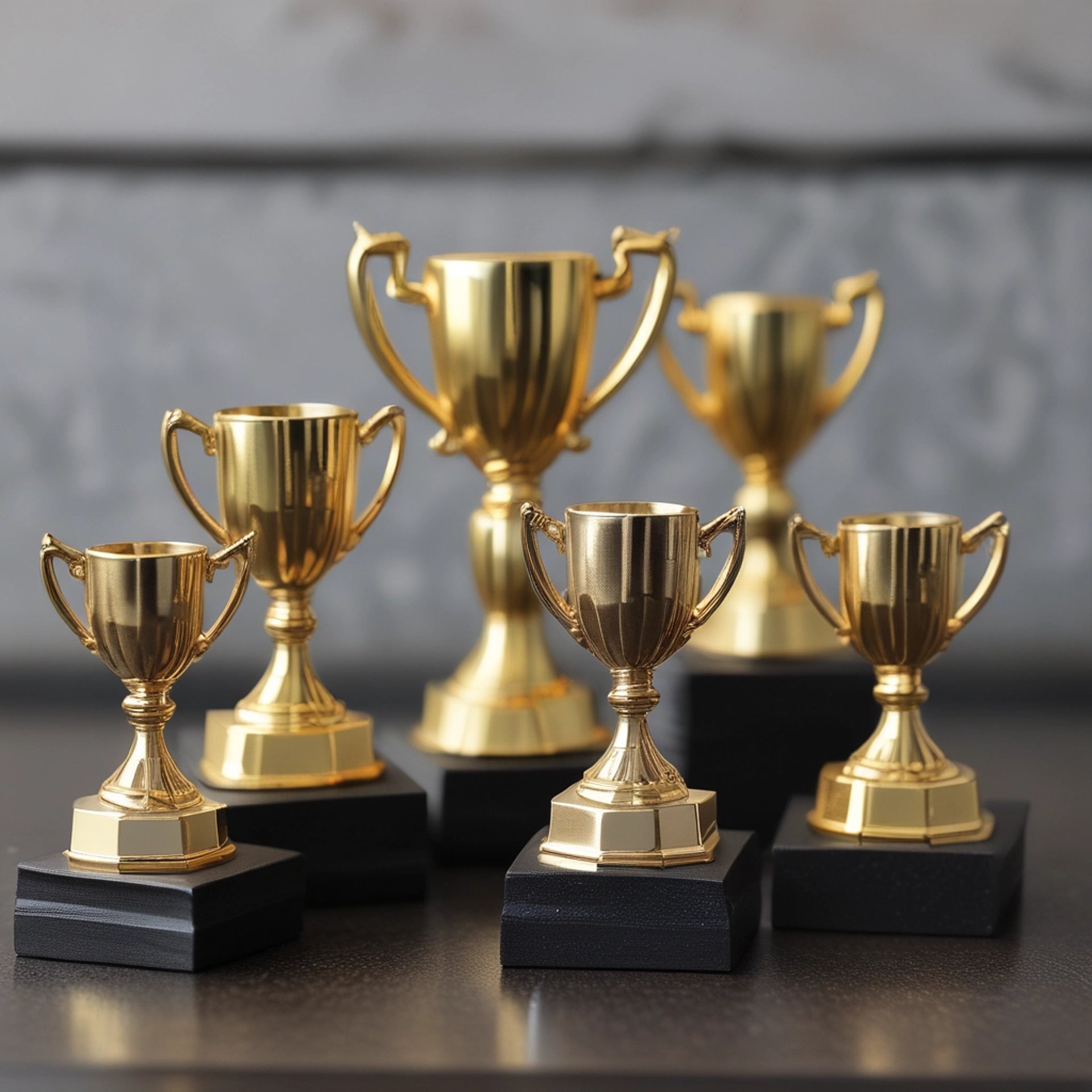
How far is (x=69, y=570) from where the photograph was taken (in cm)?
93

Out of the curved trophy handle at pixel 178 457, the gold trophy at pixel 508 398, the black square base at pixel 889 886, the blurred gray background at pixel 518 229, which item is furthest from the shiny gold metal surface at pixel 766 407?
the blurred gray background at pixel 518 229

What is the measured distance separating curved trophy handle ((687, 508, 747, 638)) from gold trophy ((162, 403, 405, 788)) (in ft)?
0.73

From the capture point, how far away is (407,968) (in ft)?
3.05

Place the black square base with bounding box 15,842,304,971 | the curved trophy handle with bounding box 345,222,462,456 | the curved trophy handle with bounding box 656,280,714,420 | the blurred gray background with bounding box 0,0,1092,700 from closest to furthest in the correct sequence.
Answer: the black square base with bounding box 15,842,304,971 → the curved trophy handle with bounding box 345,222,462,456 → the curved trophy handle with bounding box 656,280,714,420 → the blurred gray background with bounding box 0,0,1092,700

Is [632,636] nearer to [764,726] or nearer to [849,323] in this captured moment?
[764,726]

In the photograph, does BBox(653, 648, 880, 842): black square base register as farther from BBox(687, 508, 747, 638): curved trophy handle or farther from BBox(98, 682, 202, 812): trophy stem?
BBox(98, 682, 202, 812): trophy stem

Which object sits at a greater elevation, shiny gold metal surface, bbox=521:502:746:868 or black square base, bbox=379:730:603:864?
shiny gold metal surface, bbox=521:502:746:868

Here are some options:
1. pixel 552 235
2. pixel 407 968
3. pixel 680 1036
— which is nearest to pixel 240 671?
pixel 552 235

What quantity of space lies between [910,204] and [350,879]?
1.01 m

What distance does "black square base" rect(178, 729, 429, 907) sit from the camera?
3.29ft

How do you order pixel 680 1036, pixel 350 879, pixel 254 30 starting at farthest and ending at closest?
pixel 254 30 → pixel 350 879 → pixel 680 1036

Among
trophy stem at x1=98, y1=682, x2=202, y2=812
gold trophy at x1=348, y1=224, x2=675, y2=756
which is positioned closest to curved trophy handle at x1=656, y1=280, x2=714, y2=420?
gold trophy at x1=348, y1=224, x2=675, y2=756

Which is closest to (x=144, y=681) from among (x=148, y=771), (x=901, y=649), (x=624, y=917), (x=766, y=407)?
(x=148, y=771)

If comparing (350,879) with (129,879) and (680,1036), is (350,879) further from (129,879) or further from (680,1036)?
(680,1036)
